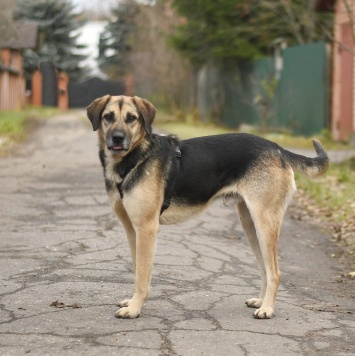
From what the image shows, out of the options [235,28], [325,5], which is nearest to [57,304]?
[325,5]

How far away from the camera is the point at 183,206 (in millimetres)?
5812

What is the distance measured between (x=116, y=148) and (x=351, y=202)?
19.2ft

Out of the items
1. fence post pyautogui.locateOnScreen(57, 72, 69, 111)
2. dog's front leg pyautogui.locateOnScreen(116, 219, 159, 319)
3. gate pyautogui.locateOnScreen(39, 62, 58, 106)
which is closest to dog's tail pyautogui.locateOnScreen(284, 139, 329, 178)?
dog's front leg pyautogui.locateOnScreen(116, 219, 159, 319)

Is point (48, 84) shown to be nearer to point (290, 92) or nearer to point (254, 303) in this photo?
point (290, 92)

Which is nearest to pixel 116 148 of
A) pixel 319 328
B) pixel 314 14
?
pixel 319 328

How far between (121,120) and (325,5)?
17944mm

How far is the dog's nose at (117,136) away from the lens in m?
5.42

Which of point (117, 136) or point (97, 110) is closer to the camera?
point (117, 136)

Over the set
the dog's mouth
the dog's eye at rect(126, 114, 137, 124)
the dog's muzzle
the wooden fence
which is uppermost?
the dog's eye at rect(126, 114, 137, 124)

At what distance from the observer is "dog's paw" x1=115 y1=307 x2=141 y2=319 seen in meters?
5.39

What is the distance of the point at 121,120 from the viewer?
18.1ft

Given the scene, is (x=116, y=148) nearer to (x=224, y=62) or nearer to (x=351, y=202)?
(x=351, y=202)

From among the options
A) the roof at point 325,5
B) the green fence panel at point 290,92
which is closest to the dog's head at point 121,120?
the roof at point 325,5

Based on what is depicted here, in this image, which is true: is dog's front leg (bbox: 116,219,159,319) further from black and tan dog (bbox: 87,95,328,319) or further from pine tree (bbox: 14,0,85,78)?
pine tree (bbox: 14,0,85,78)
